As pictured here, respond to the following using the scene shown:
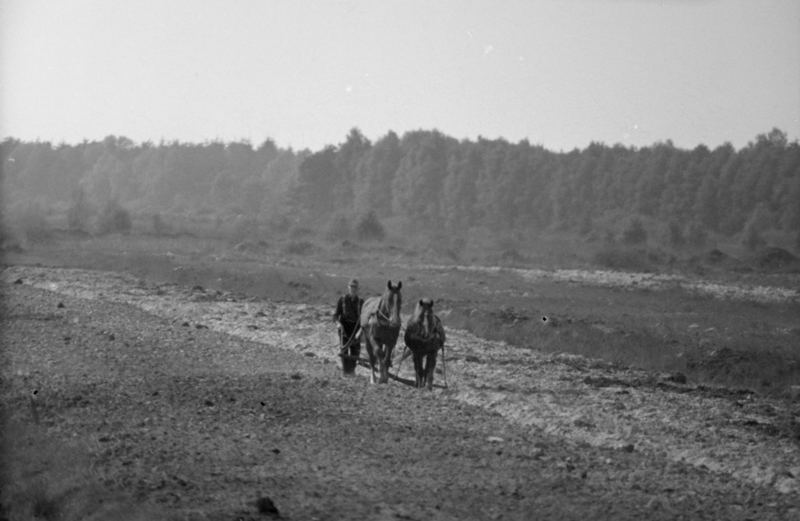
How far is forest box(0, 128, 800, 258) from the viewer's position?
2741 inches

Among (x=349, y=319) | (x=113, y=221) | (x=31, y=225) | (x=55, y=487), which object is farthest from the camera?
(x=113, y=221)

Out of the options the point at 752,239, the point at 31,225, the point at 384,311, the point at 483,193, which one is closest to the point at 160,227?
the point at 31,225

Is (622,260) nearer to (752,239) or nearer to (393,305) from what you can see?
Answer: (752,239)

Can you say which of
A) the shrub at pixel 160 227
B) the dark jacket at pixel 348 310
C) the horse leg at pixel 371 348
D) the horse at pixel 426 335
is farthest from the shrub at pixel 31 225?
the horse at pixel 426 335

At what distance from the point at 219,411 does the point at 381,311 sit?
442 cm

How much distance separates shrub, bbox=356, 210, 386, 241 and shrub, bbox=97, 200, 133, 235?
15.3 metres

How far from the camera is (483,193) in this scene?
84375mm

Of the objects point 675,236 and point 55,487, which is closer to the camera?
point 55,487

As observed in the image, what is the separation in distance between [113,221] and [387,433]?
204 feet

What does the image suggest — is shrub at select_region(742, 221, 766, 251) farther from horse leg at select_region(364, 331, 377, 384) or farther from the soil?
horse leg at select_region(364, 331, 377, 384)

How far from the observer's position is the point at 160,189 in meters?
116

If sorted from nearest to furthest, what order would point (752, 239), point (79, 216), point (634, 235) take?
1. point (752, 239)
2. point (634, 235)
3. point (79, 216)

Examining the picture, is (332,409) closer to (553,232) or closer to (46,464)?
(46,464)

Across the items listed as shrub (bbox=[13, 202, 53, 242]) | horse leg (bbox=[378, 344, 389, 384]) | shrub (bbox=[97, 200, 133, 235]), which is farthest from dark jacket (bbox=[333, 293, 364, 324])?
shrub (bbox=[97, 200, 133, 235])
